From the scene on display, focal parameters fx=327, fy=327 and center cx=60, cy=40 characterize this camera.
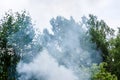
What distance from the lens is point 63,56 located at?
164 ft

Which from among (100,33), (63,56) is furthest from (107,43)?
(63,56)

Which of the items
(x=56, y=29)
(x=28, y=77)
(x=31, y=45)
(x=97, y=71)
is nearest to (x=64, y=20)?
(x=56, y=29)

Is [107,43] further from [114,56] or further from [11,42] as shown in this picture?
[11,42]

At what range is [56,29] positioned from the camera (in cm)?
5547

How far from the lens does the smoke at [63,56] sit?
42.8m

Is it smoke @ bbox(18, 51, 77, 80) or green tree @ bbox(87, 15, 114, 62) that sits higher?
green tree @ bbox(87, 15, 114, 62)

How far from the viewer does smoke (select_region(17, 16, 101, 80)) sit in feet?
140

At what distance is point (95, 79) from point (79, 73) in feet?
18.0

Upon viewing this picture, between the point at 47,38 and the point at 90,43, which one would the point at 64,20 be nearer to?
the point at 47,38

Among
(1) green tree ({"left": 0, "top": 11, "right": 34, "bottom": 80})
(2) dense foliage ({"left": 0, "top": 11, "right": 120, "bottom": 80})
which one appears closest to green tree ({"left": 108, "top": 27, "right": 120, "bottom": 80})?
(2) dense foliage ({"left": 0, "top": 11, "right": 120, "bottom": 80})

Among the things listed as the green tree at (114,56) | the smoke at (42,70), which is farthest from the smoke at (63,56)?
the green tree at (114,56)

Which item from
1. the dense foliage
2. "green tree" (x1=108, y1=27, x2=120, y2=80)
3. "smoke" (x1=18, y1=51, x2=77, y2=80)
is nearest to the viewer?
the dense foliage

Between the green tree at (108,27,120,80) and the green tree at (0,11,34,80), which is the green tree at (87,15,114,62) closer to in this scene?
the green tree at (108,27,120,80)

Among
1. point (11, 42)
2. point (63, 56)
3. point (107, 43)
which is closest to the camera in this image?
point (11, 42)
